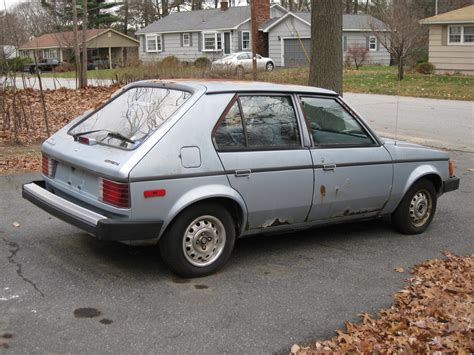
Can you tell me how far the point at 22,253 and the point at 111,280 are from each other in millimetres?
1105

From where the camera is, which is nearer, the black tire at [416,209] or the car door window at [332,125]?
the car door window at [332,125]

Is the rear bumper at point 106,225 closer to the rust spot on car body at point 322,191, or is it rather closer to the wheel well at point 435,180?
the rust spot on car body at point 322,191

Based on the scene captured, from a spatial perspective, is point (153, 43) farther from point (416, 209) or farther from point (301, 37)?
point (416, 209)

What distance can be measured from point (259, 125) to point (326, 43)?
5.02m

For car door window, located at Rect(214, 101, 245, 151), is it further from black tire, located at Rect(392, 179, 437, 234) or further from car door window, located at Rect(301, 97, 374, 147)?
black tire, located at Rect(392, 179, 437, 234)

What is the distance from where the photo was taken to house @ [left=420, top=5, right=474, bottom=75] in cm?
3128

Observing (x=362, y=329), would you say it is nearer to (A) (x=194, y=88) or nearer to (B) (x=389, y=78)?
(A) (x=194, y=88)

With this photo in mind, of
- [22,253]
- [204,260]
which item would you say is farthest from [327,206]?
[22,253]

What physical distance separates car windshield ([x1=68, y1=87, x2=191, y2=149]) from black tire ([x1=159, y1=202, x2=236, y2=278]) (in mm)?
700

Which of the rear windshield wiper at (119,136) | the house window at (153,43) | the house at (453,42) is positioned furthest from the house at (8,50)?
the house window at (153,43)

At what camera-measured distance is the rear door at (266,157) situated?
4.98 m

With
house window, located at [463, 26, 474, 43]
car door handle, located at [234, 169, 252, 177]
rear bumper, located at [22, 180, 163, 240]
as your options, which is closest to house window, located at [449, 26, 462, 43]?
house window, located at [463, 26, 474, 43]

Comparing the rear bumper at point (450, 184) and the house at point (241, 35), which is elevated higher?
the house at point (241, 35)

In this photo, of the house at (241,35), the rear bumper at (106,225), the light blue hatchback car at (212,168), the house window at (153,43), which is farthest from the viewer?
the house window at (153,43)
